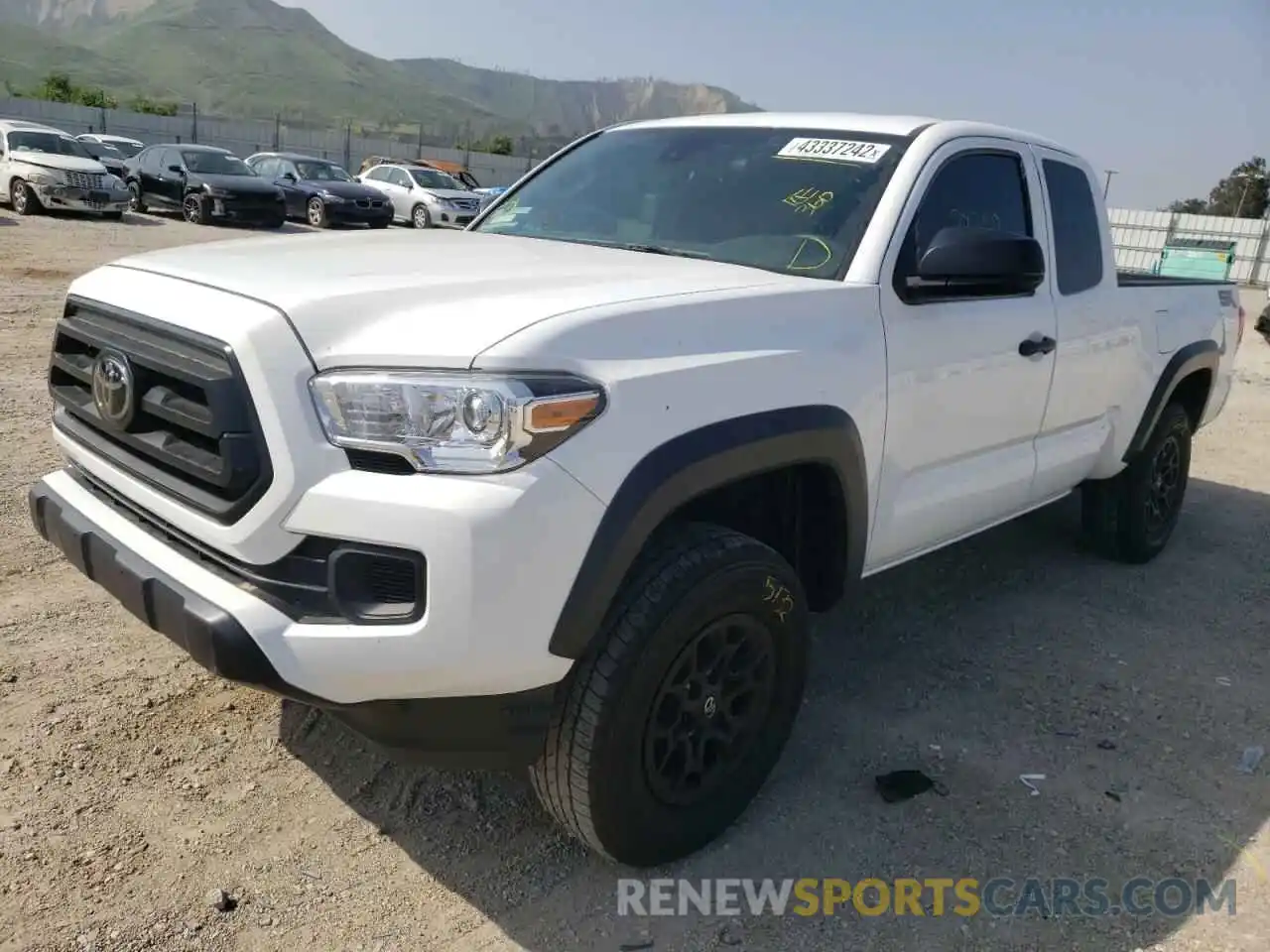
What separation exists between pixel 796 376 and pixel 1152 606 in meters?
3.03

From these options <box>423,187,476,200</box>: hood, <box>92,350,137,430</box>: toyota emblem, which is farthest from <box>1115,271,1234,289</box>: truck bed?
<box>423,187,476,200</box>: hood

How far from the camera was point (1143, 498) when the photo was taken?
517 cm

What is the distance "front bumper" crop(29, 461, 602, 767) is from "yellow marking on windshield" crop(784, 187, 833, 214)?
1.56 metres

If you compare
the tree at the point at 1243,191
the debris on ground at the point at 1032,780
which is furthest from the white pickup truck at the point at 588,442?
the tree at the point at 1243,191

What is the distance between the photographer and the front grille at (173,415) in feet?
7.29

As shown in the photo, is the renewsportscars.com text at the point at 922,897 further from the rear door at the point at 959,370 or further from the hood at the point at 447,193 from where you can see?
the hood at the point at 447,193

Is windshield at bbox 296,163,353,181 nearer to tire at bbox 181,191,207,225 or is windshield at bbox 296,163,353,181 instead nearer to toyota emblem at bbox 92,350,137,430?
tire at bbox 181,191,207,225

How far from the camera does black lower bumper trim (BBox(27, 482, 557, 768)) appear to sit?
7.20ft

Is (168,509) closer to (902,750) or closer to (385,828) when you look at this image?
(385,828)

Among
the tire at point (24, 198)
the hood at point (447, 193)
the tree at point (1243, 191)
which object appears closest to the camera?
the tire at point (24, 198)

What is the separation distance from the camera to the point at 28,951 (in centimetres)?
232

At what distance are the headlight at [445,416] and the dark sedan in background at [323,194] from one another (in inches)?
790

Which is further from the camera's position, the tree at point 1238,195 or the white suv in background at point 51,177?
the tree at point 1238,195

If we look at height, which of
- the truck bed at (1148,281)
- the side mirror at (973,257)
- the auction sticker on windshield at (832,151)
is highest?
the auction sticker on windshield at (832,151)
